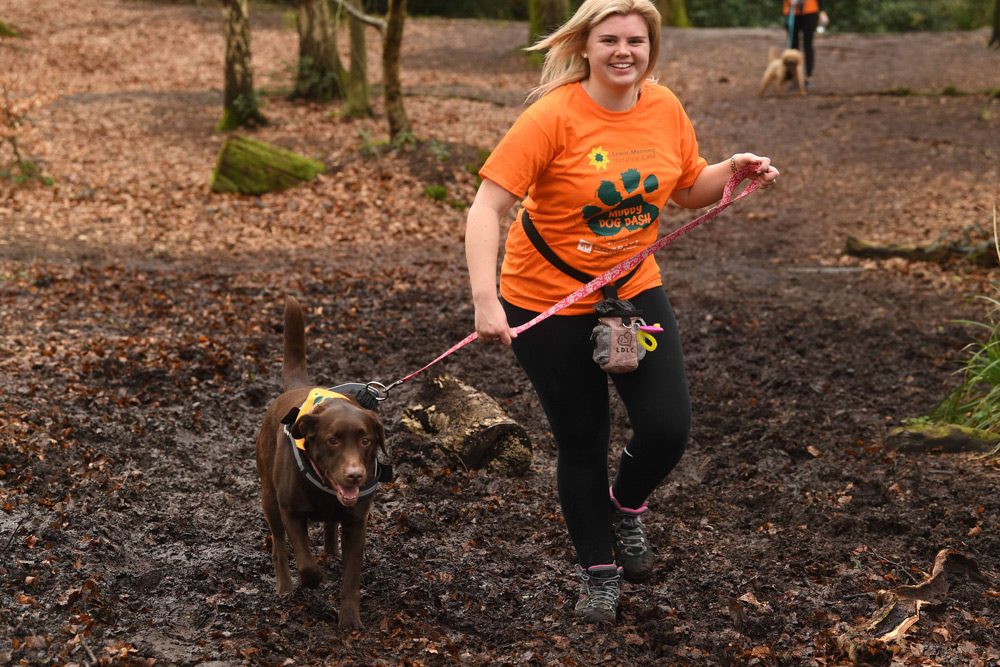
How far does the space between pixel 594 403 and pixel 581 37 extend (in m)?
1.35

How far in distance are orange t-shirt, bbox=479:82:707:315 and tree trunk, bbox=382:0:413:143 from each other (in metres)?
8.44

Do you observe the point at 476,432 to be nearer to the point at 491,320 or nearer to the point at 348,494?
the point at 348,494

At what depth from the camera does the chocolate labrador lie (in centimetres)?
310

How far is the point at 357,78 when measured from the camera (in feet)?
45.1

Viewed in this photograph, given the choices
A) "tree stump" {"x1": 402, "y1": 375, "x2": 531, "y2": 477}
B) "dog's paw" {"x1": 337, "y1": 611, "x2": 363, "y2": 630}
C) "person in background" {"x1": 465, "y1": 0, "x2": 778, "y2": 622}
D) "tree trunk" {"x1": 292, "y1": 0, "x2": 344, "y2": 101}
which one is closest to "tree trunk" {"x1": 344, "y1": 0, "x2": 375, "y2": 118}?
"tree trunk" {"x1": 292, "y1": 0, "x2": 344, "y2": 101}

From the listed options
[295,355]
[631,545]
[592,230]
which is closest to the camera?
[592,230]

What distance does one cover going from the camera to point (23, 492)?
418 cm

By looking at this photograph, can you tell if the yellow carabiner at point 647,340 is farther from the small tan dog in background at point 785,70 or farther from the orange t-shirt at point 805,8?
the orange t-shirt at point 805,8

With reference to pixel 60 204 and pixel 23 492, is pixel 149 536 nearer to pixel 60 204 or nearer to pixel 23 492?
pixel 23 492

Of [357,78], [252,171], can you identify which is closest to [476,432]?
[252,171]

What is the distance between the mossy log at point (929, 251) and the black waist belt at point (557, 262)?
6531 mm

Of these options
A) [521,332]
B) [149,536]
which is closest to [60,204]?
[149,536]

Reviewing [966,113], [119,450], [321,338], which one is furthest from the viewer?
[966,113]

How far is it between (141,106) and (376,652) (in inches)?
586
